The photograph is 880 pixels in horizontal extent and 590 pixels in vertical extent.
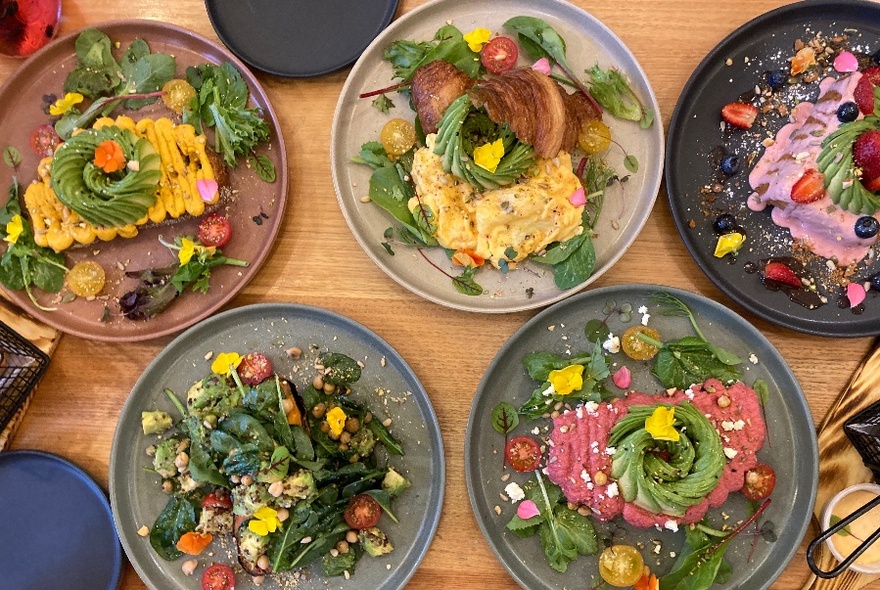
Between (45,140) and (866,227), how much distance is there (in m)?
2.94

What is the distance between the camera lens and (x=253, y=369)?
2.24 metres

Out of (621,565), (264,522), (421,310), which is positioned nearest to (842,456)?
(621,565)

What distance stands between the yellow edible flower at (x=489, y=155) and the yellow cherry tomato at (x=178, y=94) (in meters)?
1.10

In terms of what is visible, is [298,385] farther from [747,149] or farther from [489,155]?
[747,149]

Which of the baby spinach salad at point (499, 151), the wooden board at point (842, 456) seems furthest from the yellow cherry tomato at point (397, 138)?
the wooden board at point (842, 456)

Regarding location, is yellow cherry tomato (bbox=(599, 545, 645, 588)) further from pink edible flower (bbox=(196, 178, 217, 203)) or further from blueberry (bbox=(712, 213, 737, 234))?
pink edible flower (bbox=(196, 178, 217, 203))

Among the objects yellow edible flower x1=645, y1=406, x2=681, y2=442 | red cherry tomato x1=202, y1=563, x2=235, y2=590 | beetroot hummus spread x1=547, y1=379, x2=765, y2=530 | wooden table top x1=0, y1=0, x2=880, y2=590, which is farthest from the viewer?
wooden table top x1=0, y1=0, x2=880, y2=590

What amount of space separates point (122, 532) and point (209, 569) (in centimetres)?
33

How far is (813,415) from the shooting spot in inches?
91.5

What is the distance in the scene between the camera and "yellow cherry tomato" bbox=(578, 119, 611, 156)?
7.36 feet

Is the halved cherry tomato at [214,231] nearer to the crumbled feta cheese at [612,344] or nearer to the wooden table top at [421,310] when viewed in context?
the wooden table top at [421,310]

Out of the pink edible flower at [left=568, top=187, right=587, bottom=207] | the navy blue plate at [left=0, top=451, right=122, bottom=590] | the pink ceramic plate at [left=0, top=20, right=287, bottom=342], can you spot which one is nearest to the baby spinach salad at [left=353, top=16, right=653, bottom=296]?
the pink edible flower at [left=568, top=187, right=587, bottom=207]

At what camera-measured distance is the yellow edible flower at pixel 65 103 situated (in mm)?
2301

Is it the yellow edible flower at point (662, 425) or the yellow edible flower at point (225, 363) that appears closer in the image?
the yellow edible flower at point (662, 425)
